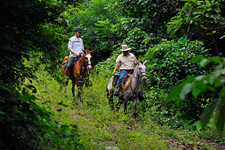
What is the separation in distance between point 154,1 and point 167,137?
7.56m

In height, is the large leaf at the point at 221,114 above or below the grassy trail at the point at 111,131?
above

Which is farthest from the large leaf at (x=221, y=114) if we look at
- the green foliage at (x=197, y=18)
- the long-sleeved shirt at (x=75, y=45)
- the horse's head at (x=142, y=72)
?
the long-sleeved shirt at (x=75, y=45)

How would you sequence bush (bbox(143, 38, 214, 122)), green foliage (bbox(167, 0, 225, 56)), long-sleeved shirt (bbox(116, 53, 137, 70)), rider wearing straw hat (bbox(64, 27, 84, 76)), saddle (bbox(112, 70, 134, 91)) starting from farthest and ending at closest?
rider wearing straw hat (bbox(64, 27, 84, 76))
bush (bbox(143, 38, 214, 122))
long-sleeved shirt (bbox(116, 53, 137, 70))
saddle (bbox(112, 70, 134, 91))
green foliage (bbox(167, 0, 225, 56))

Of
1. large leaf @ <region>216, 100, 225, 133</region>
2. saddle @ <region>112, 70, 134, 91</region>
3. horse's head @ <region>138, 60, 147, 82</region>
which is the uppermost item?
large leaf @ <region>216, 100, 225, 133</region>

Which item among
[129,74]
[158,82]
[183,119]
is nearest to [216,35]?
[158,82]

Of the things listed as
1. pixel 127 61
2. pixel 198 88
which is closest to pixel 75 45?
pixel 127 61

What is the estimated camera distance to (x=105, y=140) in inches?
205

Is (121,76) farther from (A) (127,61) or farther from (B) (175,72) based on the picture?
(B) (175,72)

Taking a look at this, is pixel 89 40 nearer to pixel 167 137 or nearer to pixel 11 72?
pixel 167 137

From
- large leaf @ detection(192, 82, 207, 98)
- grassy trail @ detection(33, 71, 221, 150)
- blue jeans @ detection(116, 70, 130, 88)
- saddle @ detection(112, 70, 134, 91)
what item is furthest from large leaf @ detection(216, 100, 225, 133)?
blue jeans @ detection(116, 70, 130, 88)

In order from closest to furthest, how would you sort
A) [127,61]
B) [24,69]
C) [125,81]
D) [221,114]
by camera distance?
[221,114] < [24,69] < [125,81] < [127,61]

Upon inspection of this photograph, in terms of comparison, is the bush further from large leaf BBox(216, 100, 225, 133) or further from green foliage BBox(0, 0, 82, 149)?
large leaf BBox(216, 100, 225, 133)

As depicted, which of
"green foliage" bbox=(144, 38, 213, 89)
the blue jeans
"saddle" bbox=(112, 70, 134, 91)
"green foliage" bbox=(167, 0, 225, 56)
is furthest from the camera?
"green foliage" bbox=(144, 38, 213, 89)

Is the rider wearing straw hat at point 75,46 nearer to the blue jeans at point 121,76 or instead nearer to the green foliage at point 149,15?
the blue jeans at point 121,76
